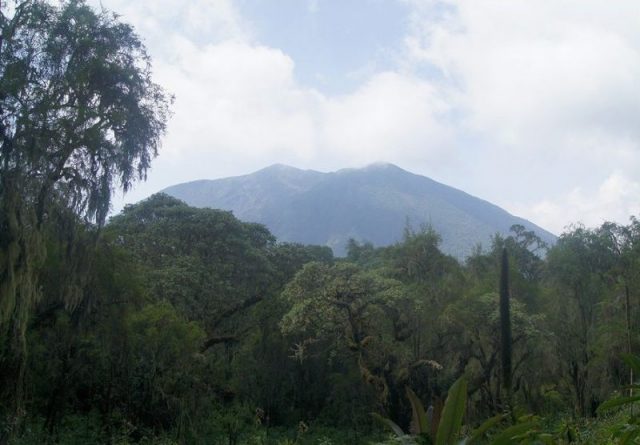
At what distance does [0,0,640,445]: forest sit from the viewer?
1144cm

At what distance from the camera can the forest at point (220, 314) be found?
1144 cm

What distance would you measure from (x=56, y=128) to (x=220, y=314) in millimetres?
12690

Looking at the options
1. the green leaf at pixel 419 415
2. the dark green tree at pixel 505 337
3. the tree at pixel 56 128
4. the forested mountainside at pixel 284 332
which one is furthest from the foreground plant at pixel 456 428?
the tree at pixel 56 128

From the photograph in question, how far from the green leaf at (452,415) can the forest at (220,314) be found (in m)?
0.01

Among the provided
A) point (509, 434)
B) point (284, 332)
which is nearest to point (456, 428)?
point (509, 434)

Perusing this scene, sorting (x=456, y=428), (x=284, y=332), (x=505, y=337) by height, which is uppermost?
(x=505, y=337)

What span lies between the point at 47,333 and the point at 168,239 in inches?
351

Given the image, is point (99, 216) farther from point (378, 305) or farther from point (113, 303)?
point (378, 305)

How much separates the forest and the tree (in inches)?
1.6

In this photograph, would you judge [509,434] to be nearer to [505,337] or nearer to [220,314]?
[505,337]

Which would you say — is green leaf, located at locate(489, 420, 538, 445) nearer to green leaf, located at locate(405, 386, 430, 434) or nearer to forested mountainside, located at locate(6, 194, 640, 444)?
green leaf, located at locate(405, 386, 430, 434)

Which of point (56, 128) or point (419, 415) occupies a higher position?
point (56, 128)

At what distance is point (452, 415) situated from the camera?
5406mm

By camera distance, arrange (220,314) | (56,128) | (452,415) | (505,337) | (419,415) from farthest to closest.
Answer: (220,314) < (56,128) < (505,337) < (419,415) < (452,415)
